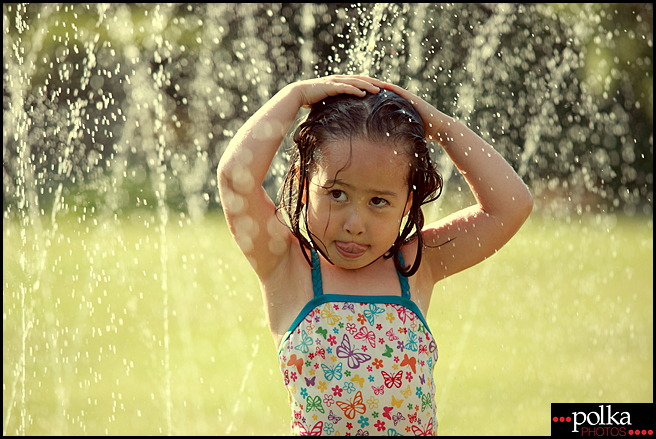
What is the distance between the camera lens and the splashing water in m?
4.33

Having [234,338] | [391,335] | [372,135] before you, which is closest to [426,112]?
[372,135]

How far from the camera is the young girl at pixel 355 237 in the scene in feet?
6.03

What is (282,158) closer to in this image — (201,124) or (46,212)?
(46,212)

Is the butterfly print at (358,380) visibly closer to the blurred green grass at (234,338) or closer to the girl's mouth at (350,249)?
the girl's mouth at (350,249)

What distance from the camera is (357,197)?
182 centimetres

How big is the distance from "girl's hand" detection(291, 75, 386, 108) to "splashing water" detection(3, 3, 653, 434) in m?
2.16

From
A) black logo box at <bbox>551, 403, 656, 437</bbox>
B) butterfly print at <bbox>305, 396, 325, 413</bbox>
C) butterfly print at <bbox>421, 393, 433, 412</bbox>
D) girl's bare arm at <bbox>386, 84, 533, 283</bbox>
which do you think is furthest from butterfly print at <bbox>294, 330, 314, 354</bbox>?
black logo box at <bbox>551, 403, 656, 437</bbox>

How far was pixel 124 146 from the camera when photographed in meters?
14.0

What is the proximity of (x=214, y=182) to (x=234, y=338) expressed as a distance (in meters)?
7.75

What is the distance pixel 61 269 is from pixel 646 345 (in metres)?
5.68

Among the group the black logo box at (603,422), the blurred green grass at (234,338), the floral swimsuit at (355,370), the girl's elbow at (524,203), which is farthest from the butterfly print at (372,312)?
the blurred green grass at (234,338)

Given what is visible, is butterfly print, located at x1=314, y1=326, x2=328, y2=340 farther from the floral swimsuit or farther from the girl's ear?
the girl's ear

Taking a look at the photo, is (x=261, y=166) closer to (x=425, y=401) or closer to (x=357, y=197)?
(x=357, y=197)

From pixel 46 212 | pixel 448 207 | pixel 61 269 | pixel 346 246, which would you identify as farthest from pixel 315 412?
pixel 46 212
